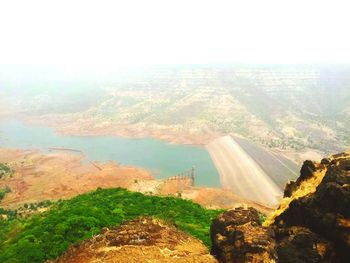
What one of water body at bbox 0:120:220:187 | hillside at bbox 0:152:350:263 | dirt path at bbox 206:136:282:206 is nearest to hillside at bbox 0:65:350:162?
water body at bbox 0:120:220:187

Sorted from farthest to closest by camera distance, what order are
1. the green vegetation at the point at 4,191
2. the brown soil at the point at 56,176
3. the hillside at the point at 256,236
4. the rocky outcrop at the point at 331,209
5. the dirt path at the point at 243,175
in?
the brown soil at the point at 56,176
the dirt path at the point at 243,175
the green vegetation at the point at 4,191
the hillside at the point at 256,236
the rocky outcrop at the point at 331,209

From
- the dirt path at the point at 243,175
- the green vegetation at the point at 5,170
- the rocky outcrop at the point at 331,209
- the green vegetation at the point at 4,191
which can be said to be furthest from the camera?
the green vegetation at the point at 5,170

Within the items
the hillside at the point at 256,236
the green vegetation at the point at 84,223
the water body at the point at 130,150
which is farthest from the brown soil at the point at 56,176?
the hillside at the point at 256,236

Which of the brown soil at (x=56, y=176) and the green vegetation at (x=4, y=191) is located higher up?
the green vegetation at (x=4, y=191)

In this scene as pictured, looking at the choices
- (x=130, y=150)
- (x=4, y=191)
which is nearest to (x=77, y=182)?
(x=4, y=191)

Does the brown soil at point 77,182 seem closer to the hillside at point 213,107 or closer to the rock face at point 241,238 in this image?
the hillside at point 213,107

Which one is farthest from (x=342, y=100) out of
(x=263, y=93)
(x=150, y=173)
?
(x=150, y=173)
